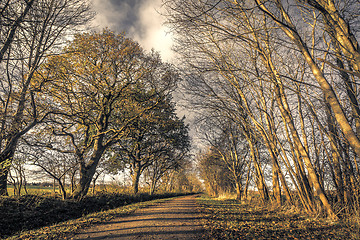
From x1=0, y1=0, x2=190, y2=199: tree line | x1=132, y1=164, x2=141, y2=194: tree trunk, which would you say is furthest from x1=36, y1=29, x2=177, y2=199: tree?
x1=132, y1=164, x2=141, y2=194: tree trunk

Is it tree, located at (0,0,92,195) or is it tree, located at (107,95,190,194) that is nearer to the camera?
tree, located at (0,0,92,195)

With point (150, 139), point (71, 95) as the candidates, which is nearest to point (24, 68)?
point (71, 95)

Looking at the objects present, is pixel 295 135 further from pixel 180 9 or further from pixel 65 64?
pixel 65 64

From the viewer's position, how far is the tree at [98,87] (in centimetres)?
1041

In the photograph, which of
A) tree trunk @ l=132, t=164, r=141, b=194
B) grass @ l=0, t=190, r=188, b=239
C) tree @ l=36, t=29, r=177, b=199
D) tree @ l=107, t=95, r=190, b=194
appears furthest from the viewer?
tree trunk @ l=132, t=164, r=141, b=194

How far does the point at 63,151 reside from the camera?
10336mm

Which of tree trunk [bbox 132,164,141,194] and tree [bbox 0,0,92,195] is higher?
tree [bbox 0,0,92,195]

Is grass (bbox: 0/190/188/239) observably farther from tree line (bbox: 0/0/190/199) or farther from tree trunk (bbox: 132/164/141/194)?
tree trunk (bbox: 132/164/141/194)

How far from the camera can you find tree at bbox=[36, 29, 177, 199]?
10.4 meters

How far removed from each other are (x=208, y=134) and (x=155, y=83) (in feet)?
24.8

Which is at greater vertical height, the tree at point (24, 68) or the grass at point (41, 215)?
the tree at point (24, 68)

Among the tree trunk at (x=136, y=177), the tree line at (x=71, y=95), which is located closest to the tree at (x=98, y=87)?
the tree line at (x=71, y=95)

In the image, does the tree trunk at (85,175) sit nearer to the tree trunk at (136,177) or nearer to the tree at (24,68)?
the tree at (24,68)

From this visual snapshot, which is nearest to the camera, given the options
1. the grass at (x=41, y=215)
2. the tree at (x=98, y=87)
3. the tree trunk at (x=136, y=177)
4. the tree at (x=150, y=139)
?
the grass at (x=41, y=215)
